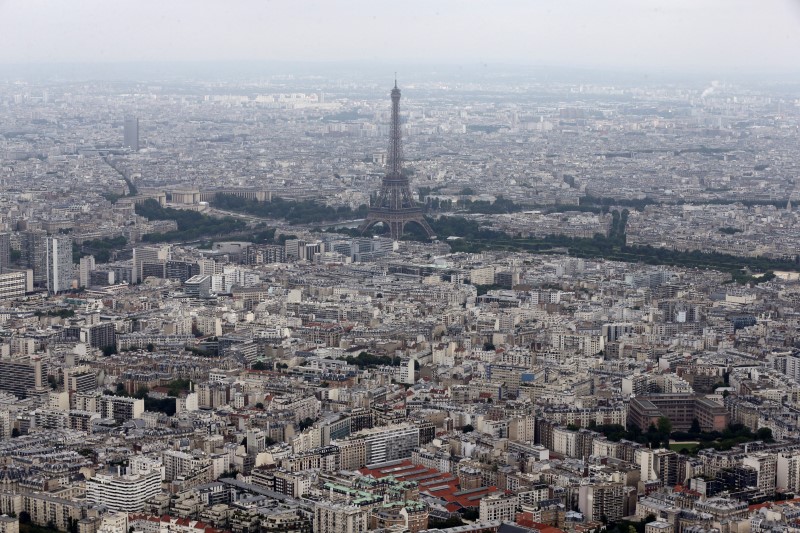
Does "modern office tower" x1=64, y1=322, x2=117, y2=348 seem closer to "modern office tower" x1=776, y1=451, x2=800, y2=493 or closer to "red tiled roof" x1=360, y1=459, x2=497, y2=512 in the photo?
"red tiled roof" x1=360, y1=459, x2=497, y2=512

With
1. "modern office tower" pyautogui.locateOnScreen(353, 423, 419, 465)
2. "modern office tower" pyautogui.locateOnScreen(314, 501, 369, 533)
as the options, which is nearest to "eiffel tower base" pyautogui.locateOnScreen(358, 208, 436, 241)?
"modern office tower" pyautogui.locateOnScreen(353, 423, 419, 465)

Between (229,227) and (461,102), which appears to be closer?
(229,227)

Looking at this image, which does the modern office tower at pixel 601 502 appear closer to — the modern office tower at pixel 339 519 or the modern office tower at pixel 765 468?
the modern office tower at pixel 765 468

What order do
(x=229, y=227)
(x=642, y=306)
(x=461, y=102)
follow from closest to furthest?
(x=642, y=306) → (x=229, y=227) → (x=461, y=102)

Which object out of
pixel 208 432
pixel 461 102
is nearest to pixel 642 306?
pixel 208 432

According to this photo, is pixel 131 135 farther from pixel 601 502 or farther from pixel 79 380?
pixel 601 502

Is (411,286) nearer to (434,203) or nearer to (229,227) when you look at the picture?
(229,227)
